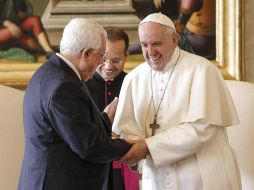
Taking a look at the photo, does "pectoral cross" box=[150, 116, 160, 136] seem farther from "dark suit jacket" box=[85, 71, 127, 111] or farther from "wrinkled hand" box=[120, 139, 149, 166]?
"dark suit jacket" box=[85, 71, 127, 111]

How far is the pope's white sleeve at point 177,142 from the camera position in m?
2.09

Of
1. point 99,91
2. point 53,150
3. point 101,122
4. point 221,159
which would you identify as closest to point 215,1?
point 99,91

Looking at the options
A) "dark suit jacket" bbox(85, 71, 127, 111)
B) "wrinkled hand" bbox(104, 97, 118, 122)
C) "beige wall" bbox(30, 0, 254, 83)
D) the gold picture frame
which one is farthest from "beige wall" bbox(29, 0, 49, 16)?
"beige wall" bbox(30, 0, 254, 83)

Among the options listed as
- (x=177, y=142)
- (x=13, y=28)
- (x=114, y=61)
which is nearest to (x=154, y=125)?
(x=177, y=142)

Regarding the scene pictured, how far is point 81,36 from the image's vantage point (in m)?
1.83

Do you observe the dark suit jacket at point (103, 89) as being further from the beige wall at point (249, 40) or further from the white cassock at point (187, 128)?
the beige wall at point (249, 40)

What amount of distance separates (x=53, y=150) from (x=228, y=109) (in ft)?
2.76

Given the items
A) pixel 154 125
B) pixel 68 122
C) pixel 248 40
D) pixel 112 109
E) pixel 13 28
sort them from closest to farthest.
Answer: pixel 68 122, pixel 154 125, pixel 112 109, pixel 13 28, pixel 248 40

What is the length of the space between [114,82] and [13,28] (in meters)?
0.89

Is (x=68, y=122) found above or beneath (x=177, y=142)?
above

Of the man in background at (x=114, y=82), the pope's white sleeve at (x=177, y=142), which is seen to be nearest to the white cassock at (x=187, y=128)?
the pope's white sleeve at (x=177, y=142)

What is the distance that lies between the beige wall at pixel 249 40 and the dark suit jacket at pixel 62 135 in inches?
64.9

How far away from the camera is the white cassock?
211 cm

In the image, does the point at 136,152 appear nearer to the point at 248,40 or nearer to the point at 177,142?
the point at 177,142
